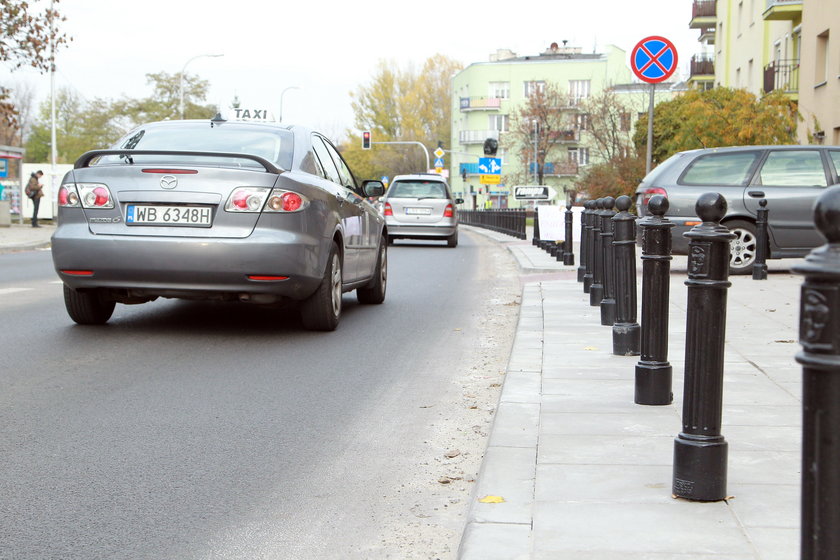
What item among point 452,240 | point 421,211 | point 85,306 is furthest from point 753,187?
point 452,240

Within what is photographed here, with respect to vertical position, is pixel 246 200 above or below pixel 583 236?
above

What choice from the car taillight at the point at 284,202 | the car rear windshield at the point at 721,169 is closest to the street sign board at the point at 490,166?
the car rear windshield at the point at 721,169

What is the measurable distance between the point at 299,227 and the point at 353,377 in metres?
1.59

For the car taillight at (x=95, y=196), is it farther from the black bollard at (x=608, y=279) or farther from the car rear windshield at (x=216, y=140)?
the black bollard at (x=608, y=279)

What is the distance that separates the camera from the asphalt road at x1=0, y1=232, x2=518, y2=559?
3590 millimetres

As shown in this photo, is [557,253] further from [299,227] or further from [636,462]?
[636,462]

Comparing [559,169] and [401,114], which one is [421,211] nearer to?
[559,169]

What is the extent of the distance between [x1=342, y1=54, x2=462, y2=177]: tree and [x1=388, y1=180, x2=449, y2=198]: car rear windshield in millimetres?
69019

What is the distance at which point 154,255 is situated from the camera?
7.64 metres

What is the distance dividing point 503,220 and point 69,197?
29.6 metres

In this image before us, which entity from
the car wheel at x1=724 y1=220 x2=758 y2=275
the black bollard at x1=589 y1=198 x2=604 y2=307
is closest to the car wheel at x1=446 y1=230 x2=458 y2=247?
the car wheel at x1=724 y1=220 x2=758 y2=275

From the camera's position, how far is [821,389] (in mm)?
2328

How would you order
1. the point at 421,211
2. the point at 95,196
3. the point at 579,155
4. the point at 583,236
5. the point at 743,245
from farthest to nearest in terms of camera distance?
the point at 579,155
the point at 421,211
the point at 743,245
the point at 583,236
the point at 95,196

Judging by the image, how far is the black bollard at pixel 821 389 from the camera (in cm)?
224
